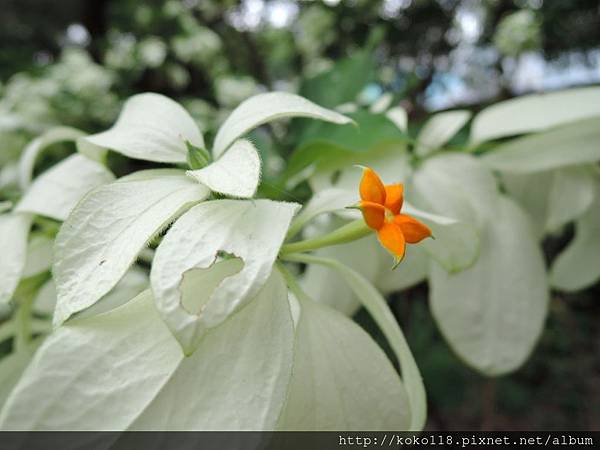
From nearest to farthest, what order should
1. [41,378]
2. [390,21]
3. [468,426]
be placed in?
[41,378] → [390,21] → [468,426]

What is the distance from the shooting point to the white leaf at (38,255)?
230 millimetres

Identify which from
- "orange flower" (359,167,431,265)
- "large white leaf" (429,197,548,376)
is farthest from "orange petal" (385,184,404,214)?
"large white leaf" (429,197,548,376)

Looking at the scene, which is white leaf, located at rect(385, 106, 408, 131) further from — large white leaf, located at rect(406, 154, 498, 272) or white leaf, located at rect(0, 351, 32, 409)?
white leaf, located at rect(0, 351, 32, 409)

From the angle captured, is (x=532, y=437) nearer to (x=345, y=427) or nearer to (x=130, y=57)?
(x=345, y=427)

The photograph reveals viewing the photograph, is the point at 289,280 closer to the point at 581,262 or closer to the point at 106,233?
the point at 106,233

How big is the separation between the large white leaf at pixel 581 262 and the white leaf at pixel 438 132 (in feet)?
0.28

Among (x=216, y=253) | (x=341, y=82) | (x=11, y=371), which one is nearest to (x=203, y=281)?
(x=216, y=253)

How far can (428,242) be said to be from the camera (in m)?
0.22

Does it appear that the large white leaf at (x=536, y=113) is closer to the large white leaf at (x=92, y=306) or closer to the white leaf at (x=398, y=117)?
the white leaf at (x=398, y=117)

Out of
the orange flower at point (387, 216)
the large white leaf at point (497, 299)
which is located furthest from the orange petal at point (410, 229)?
the large white leaf at point (497, 299)

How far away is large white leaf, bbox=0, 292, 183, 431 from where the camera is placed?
0.14 metres

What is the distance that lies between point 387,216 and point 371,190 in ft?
0.03

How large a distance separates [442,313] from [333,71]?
17cm

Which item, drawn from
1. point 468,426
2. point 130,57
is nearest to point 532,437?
point 468,426
